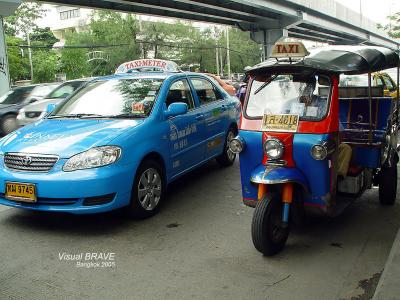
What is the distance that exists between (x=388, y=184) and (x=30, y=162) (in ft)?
13.1

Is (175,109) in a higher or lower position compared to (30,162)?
higher

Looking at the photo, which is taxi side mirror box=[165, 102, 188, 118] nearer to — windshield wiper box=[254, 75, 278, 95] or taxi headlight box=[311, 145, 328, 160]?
windshield wiper box=[254, 75, 278, 95]

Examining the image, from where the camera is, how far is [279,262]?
381 cm

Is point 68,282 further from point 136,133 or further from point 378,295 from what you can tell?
point 378,295

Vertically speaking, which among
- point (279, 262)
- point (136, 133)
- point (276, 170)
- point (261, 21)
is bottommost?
point (279, 262)

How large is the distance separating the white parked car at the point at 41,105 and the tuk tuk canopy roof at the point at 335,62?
25.6 ft

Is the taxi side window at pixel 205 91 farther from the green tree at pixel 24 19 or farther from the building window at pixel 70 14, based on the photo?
the building window at pixel 70 14

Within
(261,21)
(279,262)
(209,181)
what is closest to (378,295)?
(279,262)

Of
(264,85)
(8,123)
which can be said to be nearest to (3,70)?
(8,123)

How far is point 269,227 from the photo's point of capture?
3.82 metres

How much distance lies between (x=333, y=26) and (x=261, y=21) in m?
9.35

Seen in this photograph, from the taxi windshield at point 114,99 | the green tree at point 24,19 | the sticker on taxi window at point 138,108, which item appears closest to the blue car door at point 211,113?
the taxi windshield at point 114,99

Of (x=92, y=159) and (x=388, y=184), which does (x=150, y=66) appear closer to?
(x=92, y=159)

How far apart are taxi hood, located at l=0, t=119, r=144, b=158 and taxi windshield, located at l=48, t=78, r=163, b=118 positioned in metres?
0.23
